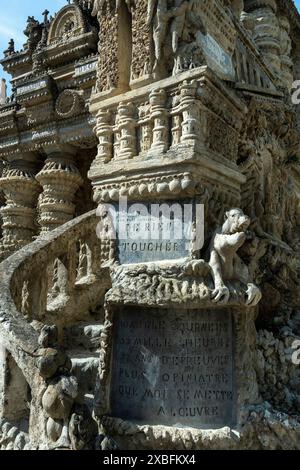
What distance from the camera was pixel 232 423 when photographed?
11.1ft

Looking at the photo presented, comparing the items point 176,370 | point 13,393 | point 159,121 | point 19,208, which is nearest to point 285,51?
point 19,208

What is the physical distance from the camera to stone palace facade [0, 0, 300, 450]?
3365mm

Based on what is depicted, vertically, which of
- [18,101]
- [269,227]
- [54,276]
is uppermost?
[18,101]

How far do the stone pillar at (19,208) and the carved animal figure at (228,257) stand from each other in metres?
6.97

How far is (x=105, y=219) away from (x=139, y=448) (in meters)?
1.83

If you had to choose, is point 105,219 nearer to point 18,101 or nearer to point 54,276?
point 54,276

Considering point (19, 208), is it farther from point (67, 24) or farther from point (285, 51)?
point (285, 51)

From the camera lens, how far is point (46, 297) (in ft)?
18.4

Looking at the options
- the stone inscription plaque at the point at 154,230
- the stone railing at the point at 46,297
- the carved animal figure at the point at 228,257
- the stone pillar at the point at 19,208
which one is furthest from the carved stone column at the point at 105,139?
the stone pillar at the point at 19,208

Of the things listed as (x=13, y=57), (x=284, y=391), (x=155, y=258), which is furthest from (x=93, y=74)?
(x=284, y=391)

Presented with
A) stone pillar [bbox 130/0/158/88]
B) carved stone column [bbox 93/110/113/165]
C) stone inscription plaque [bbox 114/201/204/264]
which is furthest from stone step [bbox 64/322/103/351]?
stone pillar [bbox 130/0/158/88]

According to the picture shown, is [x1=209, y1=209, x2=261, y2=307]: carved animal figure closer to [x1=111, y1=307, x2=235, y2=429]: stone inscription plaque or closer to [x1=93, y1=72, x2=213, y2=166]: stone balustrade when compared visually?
[x1=111, y1=307, x2=235, y2=429]: stone inscription plaque

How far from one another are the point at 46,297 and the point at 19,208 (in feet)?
15.2

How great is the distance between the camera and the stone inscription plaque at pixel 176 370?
346 cm
